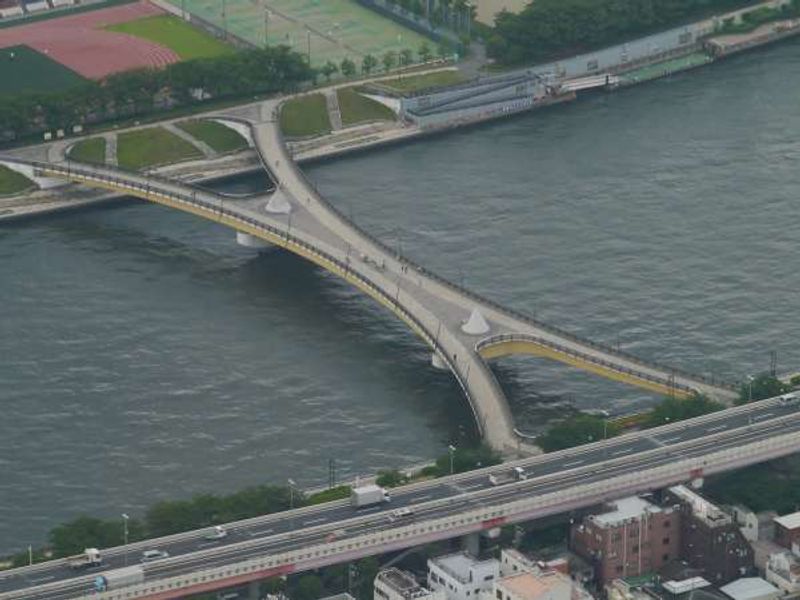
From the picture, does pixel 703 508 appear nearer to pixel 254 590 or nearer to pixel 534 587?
pixel 534 587

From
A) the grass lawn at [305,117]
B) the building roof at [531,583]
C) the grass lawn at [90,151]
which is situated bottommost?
the building roof at [531,583]

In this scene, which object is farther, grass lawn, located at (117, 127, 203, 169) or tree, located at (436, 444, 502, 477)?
grass lawn, located at (117, 127, 203, 169)

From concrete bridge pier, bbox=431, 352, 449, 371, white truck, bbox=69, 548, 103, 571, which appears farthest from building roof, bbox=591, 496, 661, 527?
white truck, bbox=69, 548, 103, 571

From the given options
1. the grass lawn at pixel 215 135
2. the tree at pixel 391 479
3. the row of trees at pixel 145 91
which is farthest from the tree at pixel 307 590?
the row of trees at pixel 145 91

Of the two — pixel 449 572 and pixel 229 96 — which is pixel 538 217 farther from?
pixel 449 572

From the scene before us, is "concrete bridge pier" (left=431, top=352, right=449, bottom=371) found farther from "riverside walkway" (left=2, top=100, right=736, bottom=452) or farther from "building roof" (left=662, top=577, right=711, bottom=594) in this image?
"building roof" (left=662, top=577, right=711, bottom=594)

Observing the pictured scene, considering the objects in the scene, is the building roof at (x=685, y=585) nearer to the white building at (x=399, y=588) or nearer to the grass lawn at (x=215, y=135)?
the white building at (x=399, y=588)

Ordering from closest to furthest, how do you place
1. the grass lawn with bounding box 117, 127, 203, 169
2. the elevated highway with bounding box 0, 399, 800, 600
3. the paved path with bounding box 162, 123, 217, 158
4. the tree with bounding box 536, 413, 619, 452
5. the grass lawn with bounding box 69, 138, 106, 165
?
1. the elevated highway with bounding box 0, 399, 800, 600
2. the tree with bounding box 536, 413, 619, 452
3. the grass lawn with bounding box 69, 138, 106, 165
4. the grass lawn with bounding box 117, 127, 203, 169
5. the paved path with bounding box 162, 123, 217, 158
